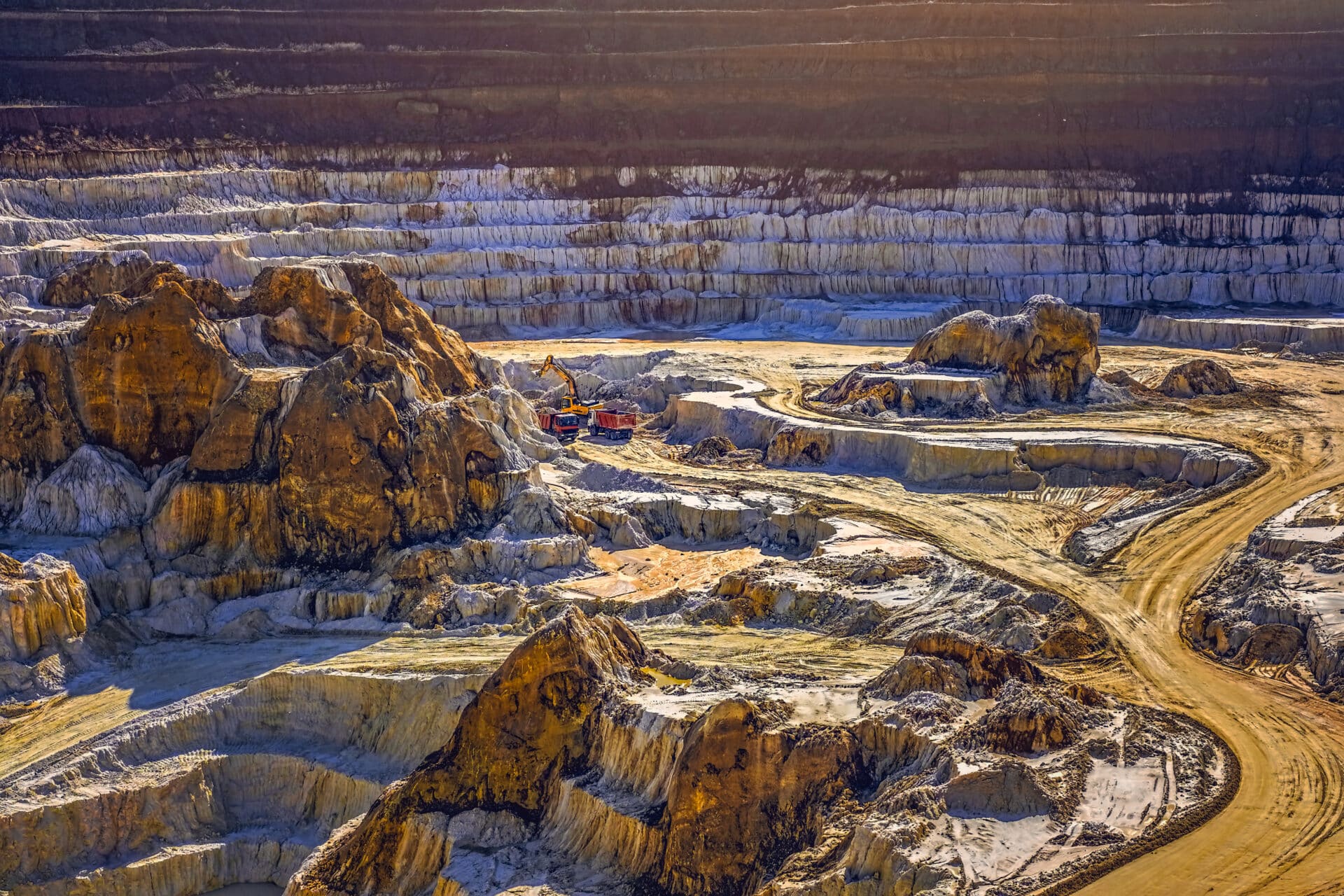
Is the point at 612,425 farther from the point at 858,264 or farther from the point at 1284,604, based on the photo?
the point at 858,264

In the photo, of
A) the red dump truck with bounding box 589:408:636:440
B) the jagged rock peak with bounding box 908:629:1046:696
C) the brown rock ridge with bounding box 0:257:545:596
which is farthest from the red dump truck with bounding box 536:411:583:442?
the jagged rock peak with bounding box 908:629:1046:696

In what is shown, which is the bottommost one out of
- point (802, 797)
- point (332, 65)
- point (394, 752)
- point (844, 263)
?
point (394, 752)

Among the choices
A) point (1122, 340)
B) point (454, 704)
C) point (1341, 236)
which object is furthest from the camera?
point (1341, 236)

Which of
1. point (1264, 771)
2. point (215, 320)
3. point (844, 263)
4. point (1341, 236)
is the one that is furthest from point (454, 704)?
point (1341, 236)

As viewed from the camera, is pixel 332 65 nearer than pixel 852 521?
No

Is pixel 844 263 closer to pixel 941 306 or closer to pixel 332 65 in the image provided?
pixel 941 306

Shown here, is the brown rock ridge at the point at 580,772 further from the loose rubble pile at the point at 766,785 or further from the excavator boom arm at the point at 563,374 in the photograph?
the excavator boom arm at the point at 563,374

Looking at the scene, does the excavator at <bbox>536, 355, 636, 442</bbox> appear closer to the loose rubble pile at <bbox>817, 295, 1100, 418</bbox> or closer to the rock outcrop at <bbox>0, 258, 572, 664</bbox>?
the loose rubble pile at <bbox>817, 295, 1100, 418</bbox>
